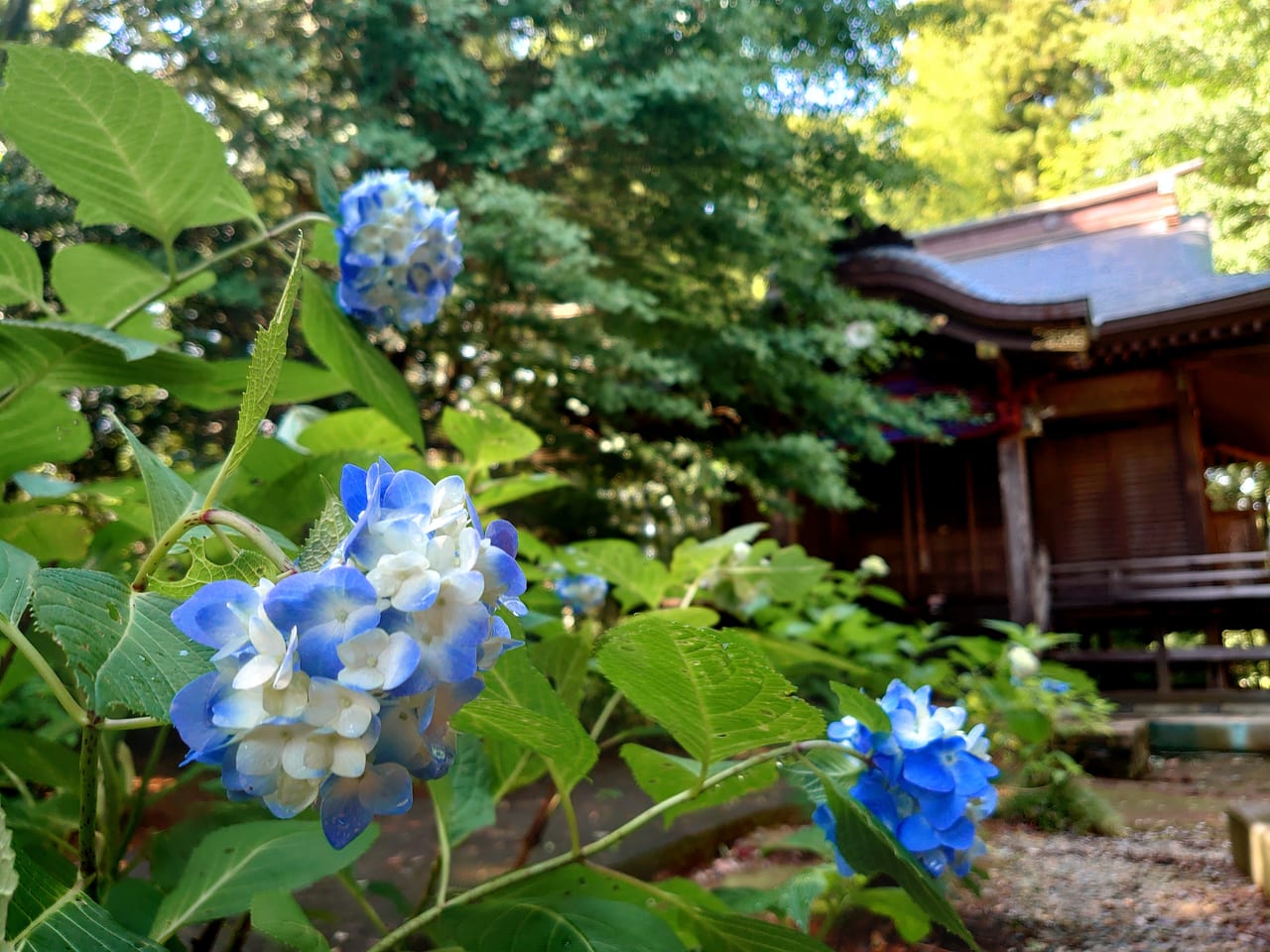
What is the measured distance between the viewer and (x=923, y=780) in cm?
54

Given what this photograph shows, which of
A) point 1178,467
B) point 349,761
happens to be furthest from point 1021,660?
point 1178,467

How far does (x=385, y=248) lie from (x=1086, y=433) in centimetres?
674

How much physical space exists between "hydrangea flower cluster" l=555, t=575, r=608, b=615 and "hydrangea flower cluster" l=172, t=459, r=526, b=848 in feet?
4.95

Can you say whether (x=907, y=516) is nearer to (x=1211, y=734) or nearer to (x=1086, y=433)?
(x=1086, y=433)

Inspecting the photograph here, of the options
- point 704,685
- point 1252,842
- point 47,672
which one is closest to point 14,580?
point 47,672

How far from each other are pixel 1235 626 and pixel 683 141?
4.56m

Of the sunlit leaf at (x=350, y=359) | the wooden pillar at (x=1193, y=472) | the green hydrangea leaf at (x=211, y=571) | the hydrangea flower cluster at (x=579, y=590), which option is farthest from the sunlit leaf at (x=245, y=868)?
the wooden pillar at (x=1193, y=472)

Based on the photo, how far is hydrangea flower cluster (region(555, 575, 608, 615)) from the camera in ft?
5.89

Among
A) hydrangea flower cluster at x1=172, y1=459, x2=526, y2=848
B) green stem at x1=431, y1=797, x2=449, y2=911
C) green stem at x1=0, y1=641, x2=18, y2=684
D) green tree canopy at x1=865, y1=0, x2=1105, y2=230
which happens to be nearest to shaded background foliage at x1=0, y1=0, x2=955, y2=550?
green tree canopy at x1=865, y1=0, x2=1105, y2=230

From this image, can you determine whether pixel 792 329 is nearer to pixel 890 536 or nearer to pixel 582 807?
pixel 582 807

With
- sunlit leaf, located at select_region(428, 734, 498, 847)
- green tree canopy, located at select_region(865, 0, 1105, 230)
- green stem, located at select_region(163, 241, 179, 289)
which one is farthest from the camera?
green tree canopy, located at select_region(865, 0, 1105, 230)

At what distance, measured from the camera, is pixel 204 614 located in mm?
262

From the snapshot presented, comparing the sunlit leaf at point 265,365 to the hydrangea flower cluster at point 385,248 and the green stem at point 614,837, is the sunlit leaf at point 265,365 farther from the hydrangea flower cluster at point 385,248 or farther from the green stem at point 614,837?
the hydrangea flower cluster at point 385,248

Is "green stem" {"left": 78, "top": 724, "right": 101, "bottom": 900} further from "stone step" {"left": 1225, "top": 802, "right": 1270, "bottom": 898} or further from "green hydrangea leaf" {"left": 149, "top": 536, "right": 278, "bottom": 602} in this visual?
"stone step" {"left": 1225, "top": 802, "right": 1270, "bottom": 898}
